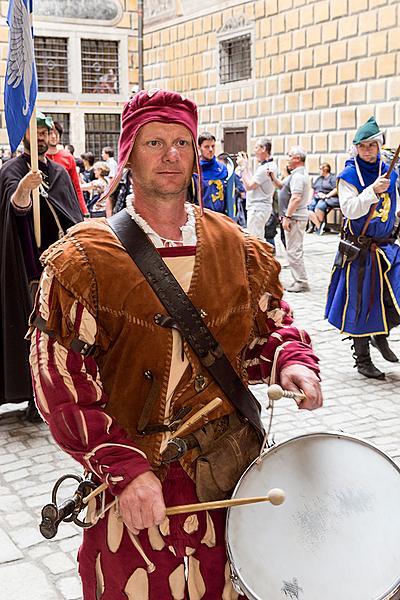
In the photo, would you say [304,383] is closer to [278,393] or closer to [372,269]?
[278,393]

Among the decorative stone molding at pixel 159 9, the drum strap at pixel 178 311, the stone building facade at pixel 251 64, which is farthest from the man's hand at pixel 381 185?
the decorative stone molding at pixel 159 9

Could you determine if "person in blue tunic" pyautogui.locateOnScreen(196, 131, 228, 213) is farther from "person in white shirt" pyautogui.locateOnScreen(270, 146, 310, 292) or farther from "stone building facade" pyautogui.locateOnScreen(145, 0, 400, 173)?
"stone building facade" pyautogui.locateOnScreen(145, 0, 400, 173)

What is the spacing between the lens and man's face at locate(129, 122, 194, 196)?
2.02 metres

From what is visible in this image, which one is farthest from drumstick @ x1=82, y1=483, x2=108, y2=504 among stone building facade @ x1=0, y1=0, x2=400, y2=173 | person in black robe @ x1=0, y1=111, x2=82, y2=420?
stone building facade @ x1=0, y1=0, x2=400, y2=173

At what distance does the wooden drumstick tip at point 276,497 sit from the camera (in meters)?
1.82

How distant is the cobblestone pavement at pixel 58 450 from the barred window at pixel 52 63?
17.8 meters

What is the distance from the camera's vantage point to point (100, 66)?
24.5 metres

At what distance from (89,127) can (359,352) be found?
19.3m

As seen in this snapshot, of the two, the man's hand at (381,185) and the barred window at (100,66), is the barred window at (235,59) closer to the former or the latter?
the barred window at (100,66)

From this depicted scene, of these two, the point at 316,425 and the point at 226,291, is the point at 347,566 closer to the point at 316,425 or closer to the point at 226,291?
the point at 226,291

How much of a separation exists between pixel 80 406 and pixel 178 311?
0.32 meters

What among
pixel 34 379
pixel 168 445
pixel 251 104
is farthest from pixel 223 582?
pixel 251 104

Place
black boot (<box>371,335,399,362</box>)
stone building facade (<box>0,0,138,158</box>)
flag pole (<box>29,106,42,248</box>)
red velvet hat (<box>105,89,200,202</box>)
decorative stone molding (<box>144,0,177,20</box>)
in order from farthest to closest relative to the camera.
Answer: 1. stone building facade (<box>0,0,138,158</box>)
2. decorative stone molding (<box>144,0,177,20</box>)
3. black boot (<box>371,335,399,362</box>)
4. flag pole (<box>29,106,42,248</box>)
5. red velvet hat (<box>105,89,200,202</box>)

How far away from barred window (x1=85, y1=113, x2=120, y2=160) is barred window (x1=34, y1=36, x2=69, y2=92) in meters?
1.16
